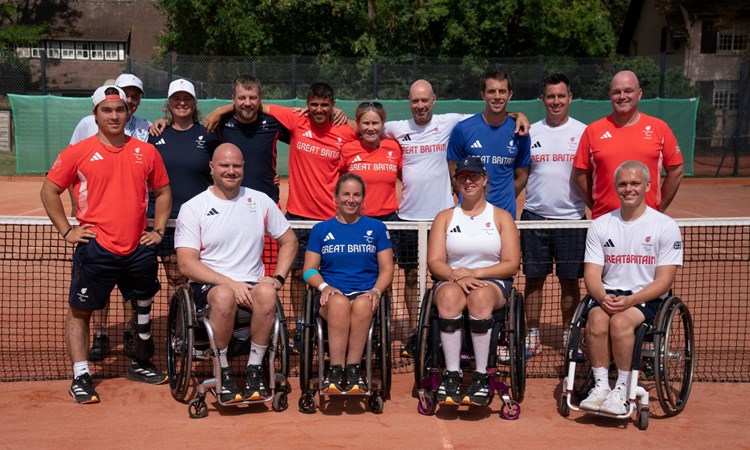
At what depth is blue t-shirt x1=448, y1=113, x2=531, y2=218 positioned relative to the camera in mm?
5578

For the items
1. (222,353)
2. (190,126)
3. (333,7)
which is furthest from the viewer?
(333,7)

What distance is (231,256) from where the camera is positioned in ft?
16.0

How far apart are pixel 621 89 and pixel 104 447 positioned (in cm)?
400

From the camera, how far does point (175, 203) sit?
5598mm

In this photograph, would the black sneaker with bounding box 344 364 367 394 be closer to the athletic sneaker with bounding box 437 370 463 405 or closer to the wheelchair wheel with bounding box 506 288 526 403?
the athletic sneaker with bounding box 437 370 463 405

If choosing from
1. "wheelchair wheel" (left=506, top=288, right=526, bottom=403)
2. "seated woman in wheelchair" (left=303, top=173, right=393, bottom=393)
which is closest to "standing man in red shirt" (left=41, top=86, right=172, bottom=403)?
"seated woman in wheelchair" (left=303, top=173, right=393, bottom=393)

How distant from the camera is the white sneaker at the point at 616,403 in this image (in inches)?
174

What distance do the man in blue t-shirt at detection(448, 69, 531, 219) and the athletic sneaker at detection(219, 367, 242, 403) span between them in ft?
7.29

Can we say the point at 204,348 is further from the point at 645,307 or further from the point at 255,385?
Result: the point at 645,307

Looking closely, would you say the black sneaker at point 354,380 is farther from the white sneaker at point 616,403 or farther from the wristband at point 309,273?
the white sneaker at point 616,403

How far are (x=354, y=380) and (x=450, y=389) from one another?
1.90 feet

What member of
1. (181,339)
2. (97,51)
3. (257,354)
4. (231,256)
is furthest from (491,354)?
(97,51)

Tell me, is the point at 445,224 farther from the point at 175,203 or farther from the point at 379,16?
the point at 379,16

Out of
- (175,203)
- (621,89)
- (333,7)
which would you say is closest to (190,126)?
(175,203)
